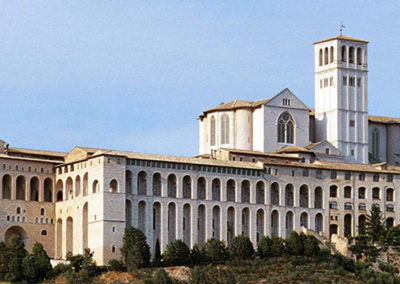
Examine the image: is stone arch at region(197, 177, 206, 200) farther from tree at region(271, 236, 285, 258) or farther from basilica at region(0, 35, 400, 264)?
tree at region(271, 236, 285, 258)

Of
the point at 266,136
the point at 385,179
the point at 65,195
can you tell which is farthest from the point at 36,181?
the point at 385,179

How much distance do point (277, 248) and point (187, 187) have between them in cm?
973

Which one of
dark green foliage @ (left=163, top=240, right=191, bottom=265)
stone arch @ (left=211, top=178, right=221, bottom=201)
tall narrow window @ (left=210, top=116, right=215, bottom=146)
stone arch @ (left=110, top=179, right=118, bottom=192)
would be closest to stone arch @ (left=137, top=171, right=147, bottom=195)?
stone arch @ (left=110, top=179, right=118, bottom=192)

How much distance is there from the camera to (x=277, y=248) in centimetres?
12362

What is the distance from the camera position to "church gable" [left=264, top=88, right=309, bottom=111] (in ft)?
455

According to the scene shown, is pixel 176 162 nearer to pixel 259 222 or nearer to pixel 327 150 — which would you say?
pixel 259 222

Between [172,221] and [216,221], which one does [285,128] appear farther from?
[172,221]

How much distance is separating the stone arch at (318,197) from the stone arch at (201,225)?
11201mm

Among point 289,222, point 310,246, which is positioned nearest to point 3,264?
point 310,246

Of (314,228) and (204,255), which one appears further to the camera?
(314,228)

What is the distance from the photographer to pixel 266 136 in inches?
5428

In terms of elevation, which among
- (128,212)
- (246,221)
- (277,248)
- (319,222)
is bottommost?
(277,248)

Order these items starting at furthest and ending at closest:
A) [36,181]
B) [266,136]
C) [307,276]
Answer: [266,136]
[36,181]
[307,276]

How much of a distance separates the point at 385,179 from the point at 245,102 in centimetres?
1525
